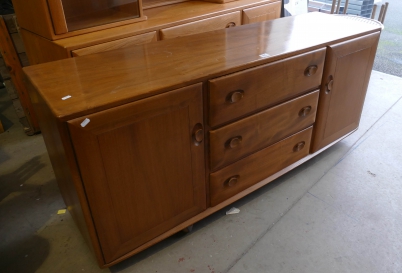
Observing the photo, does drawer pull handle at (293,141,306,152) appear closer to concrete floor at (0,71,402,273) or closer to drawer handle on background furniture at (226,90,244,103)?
concrete floor at (0,71,402,273)

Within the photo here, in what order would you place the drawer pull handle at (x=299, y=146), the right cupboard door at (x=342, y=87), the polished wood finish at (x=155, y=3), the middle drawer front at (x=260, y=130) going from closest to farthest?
the middle drawer front at (x=260, y=130)
the right cupboard door at (x=342, y=87)
the drawer pull handle at (x=299, y=146)
the polished wood finish at (x=155, y=3)

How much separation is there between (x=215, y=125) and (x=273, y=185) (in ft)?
2.00

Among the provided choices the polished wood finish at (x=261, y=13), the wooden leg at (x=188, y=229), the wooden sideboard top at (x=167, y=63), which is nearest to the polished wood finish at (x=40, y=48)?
the wooden sideboard top at (x=167, y=63)

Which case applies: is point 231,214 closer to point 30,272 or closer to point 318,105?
point 318,105

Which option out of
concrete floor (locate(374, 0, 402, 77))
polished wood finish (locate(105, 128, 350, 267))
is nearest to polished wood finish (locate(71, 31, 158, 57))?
polished wood finish (locate(105, 128, 350, 267))

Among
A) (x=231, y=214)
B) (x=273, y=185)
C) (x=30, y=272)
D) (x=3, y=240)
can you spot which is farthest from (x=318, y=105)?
(x=3, y=240)

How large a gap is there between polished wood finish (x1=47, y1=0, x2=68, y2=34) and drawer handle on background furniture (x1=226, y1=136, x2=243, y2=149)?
2.99 feet

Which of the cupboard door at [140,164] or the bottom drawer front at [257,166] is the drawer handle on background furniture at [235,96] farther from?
the bottom drawer front at [257,166]

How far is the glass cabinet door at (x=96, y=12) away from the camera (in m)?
1.51

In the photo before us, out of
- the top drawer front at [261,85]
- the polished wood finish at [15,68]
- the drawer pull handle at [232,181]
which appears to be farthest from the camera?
the polished wood finish at [15,68]

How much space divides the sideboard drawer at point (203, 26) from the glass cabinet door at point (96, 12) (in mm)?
197

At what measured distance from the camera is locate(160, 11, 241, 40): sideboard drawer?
163 cm

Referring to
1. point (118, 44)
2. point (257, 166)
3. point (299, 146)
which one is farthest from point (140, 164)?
point (299, 146)

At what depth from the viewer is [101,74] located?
1028 millimetres
